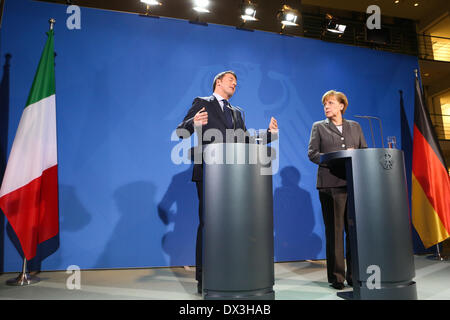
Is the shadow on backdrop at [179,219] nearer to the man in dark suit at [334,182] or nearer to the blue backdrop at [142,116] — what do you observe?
the blue backdrop at [142,116]

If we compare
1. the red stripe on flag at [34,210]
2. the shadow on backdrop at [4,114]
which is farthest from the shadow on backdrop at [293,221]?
the shadow on backdrop at [4,114]

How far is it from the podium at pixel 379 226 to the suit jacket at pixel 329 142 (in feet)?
1.27

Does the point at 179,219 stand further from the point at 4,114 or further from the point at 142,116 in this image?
the point at 4,114

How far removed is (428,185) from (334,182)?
208 cm

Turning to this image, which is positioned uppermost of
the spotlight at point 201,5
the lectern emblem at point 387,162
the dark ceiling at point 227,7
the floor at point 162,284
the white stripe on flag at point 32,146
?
the dark ceiling at point 227,7

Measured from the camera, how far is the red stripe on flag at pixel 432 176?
3387 mm

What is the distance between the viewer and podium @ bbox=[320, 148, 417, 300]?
1.63m

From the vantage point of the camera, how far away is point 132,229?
2934mm

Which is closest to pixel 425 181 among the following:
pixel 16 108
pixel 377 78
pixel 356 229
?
pixel 377 78

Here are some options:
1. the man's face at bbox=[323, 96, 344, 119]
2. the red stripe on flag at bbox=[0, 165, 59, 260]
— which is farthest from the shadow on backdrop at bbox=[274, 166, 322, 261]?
the red stripe on flag at bbox=[0, 165, 59, 260]

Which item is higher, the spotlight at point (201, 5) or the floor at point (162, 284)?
the spotlight at point (201, 5)

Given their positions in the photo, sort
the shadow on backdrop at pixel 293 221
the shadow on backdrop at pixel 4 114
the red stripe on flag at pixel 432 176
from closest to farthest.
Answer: the shadow on backdrop at pixel 4 114
the shadow on backdrop at pixel 293 221
the red stripe on flag at pixel 432 176
